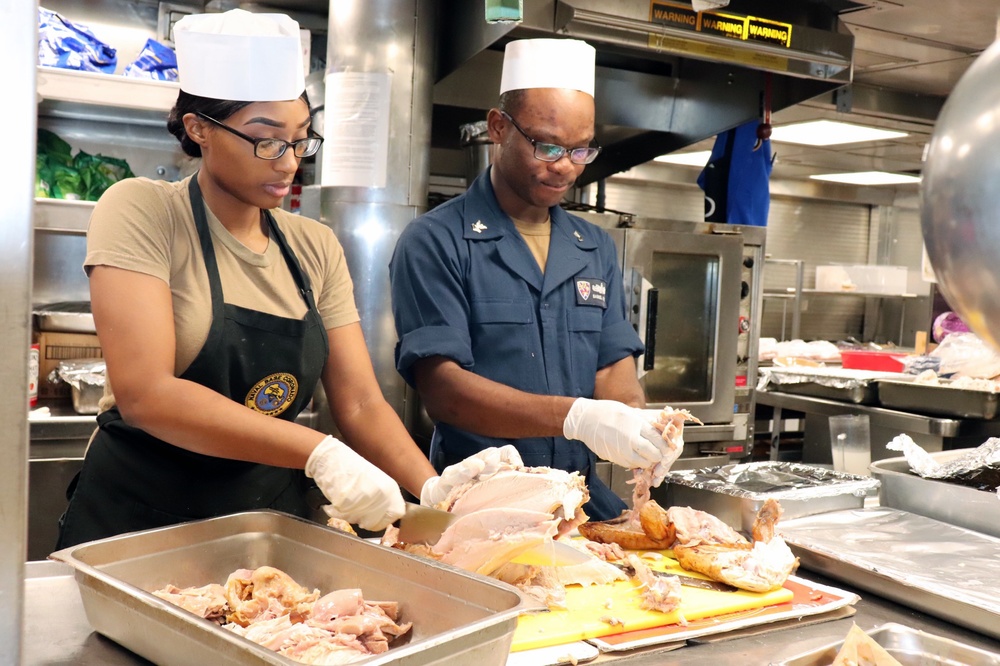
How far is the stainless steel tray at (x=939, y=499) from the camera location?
2.16 metres

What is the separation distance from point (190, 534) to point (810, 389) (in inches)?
169

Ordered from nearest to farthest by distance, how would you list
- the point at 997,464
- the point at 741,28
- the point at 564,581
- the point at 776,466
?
the point at 564,581 < the point at 997,464 < the point at 776,466 < the point at 741,28

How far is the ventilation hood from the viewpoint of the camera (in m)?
3.52

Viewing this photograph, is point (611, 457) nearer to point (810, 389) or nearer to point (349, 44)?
point (349, 44)

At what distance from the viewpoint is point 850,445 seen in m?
3.12

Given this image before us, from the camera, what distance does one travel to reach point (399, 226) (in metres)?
3.85

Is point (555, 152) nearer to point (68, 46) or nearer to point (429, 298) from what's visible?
point (429, 298)

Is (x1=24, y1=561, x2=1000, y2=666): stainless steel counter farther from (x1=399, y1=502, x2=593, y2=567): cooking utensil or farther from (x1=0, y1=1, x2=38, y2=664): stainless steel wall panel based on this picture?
(x1=0, y1=1, x2=38, y2=664): stainless steel wall panel

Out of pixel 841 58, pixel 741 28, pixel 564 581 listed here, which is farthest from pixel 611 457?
pixel 841 58

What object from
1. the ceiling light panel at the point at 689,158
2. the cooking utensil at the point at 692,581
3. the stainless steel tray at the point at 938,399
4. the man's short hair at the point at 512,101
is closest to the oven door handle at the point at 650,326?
the stainless steel tray at the point at 938,399

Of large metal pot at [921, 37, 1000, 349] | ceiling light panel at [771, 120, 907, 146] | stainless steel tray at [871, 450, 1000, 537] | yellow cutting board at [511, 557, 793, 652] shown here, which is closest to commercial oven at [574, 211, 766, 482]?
stainless steel tray at [871, 450, 1000, 537]

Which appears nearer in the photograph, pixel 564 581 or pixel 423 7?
→ pixel 564 581

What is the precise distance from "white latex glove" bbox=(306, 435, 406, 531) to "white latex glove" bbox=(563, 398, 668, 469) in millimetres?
500

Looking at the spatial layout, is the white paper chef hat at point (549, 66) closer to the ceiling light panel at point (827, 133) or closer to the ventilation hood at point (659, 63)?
the ventilation hood at point (659, 63)
